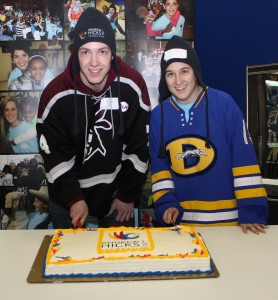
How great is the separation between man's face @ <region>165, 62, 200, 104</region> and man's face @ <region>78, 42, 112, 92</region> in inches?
10.7

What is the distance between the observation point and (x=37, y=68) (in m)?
2.81

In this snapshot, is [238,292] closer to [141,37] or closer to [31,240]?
[31,240]

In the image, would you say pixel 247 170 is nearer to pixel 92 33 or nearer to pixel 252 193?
pixel 252 193

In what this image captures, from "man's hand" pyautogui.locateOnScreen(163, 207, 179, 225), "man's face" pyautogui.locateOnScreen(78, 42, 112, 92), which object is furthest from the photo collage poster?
"man's hand" pyautogui.locateOnScreen(163, 207, 179, 225)

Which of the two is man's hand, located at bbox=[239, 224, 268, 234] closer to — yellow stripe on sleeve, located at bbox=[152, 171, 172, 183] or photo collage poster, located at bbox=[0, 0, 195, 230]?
yellow stripe on sleeve, located at bbox=[152, 171, 172, 183]

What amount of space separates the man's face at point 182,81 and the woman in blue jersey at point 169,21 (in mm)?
1135

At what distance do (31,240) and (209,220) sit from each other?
2.41 feet

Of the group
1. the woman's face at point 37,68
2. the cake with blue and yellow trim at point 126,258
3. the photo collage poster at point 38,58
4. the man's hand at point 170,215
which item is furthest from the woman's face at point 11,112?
the cake with blue and yellow trim at point 126,258

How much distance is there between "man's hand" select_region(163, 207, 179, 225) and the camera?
5.00 feet

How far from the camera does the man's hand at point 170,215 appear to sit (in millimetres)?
1525

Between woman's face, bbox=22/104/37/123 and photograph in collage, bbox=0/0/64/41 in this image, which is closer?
photograph in collage, bbox=0/0/64/41

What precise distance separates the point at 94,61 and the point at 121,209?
700 millimetres

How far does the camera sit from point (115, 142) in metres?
1.81

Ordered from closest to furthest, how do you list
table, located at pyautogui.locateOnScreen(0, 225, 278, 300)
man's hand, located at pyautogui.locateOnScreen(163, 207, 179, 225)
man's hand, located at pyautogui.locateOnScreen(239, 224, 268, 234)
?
table, located at pyautogui.locateOnScreen(0, 225, 278, 300) → man's hand, located at pyautogui.locateOnScreen(239, 224, 268, 234) → man's hand, located at pyautogui.locateOnScreen(163, 207, 179, 225)
